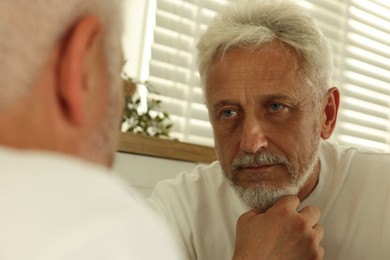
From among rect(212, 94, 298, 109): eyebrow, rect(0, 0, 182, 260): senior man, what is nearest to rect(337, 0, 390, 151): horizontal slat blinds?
rect(212, 94, 298, 109): eyebrow

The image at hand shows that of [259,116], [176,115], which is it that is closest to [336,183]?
[259,116]

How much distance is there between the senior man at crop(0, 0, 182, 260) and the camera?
0.29m

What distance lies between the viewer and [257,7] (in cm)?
142

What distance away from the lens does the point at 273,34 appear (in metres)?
1.34

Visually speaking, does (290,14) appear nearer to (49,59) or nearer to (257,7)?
(257,7)

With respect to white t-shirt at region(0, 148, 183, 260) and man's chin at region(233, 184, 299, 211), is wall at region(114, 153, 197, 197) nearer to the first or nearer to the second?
man's chin at region(233, 184, 299, 211)

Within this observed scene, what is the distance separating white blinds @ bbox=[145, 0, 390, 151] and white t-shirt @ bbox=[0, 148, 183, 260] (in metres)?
1.70

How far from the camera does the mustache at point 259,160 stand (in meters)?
1.28

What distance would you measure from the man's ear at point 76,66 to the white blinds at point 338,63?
1640 millimetres

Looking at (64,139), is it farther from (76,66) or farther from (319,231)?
(319,231)

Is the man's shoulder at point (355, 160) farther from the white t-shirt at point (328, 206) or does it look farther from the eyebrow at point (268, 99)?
the eyebrow at point (268, 99)

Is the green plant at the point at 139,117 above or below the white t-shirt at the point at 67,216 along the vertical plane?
below

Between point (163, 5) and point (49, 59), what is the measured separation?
1775 mm

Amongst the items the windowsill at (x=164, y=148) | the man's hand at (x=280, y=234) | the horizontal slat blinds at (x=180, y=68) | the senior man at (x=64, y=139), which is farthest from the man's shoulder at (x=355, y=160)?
the senior man at (x=64, y=139)
